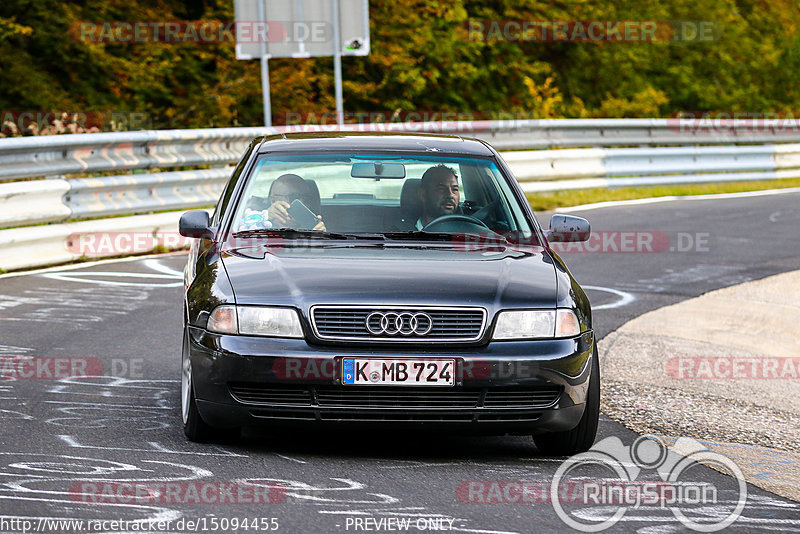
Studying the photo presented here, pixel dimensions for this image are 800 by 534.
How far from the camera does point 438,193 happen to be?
7.03 m

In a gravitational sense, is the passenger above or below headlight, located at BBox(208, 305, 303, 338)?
above

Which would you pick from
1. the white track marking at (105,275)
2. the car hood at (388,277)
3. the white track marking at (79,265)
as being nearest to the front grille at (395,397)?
the car hood at (388,277)

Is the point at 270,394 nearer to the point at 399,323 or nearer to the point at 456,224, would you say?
the point at 399,323

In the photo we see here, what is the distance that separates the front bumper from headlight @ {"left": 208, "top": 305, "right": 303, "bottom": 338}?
0.04 metres

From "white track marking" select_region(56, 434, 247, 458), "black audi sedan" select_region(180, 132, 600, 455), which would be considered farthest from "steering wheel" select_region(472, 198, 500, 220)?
"white track marking" select_region(56, 434, 247, 458)

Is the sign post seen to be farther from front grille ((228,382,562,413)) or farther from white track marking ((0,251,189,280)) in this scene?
front grille ((228,382,562,413))

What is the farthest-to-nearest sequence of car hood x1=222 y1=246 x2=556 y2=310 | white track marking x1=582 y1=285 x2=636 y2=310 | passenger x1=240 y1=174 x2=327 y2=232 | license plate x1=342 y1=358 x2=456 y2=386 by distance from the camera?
white track marking x1=582 y1=285 x2=636 y2=310
passenger x1=240 y1=174 x2=327 y2=232
car hood x1=222 y1=246 x2=556 y2=310
license plate x1=342 y1=358 x2=456 y2=386

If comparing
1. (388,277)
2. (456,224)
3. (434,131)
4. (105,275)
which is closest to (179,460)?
(388,277)

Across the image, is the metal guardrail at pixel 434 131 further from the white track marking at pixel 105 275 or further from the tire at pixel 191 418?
the tire at pixel 191 418

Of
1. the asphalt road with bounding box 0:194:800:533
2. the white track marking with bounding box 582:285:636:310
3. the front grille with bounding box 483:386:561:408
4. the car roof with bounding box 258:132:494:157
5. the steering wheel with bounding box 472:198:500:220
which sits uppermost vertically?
the car roof with bounding box 258:132:494:157

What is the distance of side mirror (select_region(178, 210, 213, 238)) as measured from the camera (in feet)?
22.4

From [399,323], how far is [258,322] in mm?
589

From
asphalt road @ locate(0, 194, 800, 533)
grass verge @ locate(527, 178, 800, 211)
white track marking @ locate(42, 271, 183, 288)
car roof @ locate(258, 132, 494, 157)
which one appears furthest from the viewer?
grass verge @ locate(527, 178, 800, 211)

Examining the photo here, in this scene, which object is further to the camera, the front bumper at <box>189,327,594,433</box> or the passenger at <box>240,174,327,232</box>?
the passenger at <box>240,174,327,232</box>
